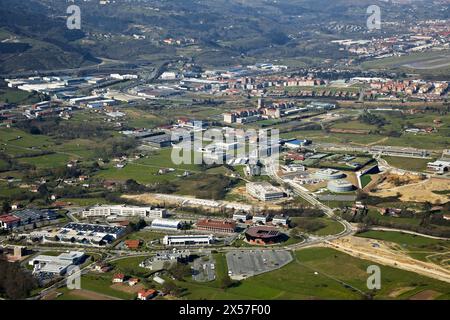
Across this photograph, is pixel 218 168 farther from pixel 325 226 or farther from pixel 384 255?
pixel 384 255

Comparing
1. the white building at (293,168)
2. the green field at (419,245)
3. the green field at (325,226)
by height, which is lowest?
the green field at (419,245)

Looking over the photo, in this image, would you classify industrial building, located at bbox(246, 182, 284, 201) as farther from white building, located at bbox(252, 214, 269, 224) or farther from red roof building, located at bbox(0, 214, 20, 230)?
red roof building, located at bbox(0, 214, 20, 230)

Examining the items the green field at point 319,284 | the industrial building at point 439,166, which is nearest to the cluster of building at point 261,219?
the green field at point 319,284

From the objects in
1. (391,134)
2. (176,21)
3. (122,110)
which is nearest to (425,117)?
(391,134)

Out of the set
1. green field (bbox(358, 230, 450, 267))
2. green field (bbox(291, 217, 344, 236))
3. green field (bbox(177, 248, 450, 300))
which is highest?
green field (bbox(291, 217, 344, 236))

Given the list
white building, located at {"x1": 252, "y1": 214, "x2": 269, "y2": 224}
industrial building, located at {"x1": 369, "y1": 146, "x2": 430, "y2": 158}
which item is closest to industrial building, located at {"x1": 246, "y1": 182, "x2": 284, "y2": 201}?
white building, located at {"x1": 252, "y1": 214, "x2": 269, "y2": 224}

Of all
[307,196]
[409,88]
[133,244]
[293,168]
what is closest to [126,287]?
[133,244]

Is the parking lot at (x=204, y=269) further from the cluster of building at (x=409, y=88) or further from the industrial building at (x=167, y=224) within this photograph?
the cluster of building at (x=409, y=88)
